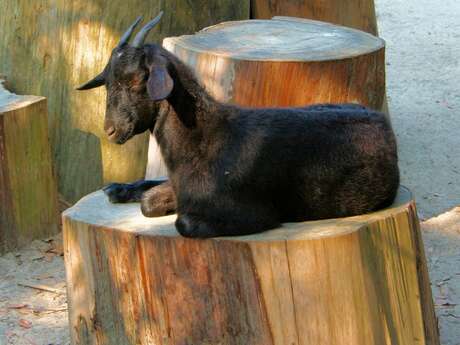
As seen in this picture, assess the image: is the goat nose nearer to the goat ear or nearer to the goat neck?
the goat neck

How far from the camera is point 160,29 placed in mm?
7406

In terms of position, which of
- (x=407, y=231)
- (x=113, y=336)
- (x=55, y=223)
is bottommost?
(x=55, y=223)

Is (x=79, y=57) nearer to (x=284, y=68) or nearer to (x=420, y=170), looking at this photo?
(x=284, y=68)

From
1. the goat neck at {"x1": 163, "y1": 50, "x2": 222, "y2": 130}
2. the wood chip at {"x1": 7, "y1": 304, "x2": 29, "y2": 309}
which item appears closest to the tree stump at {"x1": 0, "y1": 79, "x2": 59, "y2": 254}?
the wood chip at {"x1": 7, "y1": 304, "x2": 29, "y2": 309}

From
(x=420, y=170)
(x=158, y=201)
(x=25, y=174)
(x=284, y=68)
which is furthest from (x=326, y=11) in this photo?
(x=158, y=201)

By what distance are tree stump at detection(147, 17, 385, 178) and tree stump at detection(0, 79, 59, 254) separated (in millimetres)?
1260

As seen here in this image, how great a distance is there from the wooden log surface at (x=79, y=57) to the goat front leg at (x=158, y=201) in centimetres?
279

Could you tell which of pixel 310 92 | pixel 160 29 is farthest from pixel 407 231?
pixel 160 29

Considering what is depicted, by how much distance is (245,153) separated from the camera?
4426 mm

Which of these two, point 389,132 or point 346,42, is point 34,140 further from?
point 389,132

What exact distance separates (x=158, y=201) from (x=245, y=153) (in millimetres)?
582

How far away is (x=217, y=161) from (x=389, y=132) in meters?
0.92

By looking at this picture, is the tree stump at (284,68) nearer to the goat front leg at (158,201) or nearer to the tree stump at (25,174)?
the goat front leg at (158,201)

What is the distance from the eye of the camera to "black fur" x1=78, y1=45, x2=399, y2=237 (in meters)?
4.38
